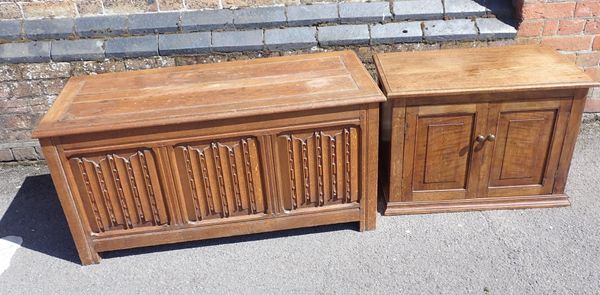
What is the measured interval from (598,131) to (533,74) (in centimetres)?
136

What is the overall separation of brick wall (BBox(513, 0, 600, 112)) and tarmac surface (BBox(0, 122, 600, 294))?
97cm

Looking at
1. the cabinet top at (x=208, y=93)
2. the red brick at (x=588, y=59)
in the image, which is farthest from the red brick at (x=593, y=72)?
the cabinet top at (x=208, y=93)

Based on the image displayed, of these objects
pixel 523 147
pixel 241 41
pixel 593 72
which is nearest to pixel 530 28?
pixel 593 72

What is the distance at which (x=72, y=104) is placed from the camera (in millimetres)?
2471

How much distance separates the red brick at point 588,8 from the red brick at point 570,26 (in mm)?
52

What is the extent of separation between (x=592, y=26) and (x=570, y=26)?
147mm

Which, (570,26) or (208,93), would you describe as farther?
(570,26)

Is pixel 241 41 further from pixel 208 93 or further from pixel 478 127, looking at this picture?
pixel 478 127

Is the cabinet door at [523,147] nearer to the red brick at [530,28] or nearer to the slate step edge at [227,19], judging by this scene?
the red brick at [530,28]

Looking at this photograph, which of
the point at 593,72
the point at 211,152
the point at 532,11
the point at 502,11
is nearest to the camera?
the point at 211,152

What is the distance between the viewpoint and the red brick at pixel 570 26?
3.11 metres

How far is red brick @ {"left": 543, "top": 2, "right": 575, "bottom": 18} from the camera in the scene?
10.0ft

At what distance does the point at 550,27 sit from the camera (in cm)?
312

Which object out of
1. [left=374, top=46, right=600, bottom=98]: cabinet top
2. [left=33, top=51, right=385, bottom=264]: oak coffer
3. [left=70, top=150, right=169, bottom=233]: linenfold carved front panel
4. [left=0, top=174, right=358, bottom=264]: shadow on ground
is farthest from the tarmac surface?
[left=374, top=46, right=600, bottom=98]: cabinet top
